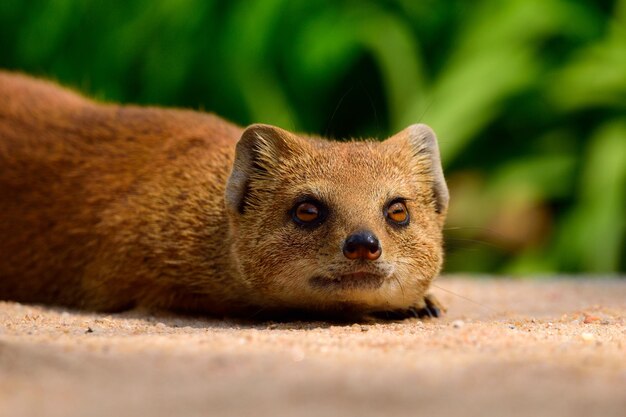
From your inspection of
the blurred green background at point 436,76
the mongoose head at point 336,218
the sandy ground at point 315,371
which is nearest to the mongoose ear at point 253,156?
the mongoose head at point 336,218

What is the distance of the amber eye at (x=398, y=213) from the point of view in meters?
5.53

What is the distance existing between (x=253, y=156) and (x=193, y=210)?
635 millimetres

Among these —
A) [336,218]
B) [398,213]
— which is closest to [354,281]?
[336,218]

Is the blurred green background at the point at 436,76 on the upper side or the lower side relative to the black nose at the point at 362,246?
upper

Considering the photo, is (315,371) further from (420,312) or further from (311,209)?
(420,312)

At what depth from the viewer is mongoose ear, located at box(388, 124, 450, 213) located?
6.06m

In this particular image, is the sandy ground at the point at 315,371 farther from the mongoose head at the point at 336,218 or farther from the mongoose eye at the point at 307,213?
the mongoose eye at the point at 307,213

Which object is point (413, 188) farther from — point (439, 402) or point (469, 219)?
point (469, 219)

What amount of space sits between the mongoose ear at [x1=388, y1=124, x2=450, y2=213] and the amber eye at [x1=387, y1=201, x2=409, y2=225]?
0.51m

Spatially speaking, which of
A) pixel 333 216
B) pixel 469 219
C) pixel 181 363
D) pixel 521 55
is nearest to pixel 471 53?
pixel 521 55

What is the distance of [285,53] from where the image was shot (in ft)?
36.6

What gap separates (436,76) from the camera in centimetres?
1101

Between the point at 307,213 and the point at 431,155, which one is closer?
the point at 307,213

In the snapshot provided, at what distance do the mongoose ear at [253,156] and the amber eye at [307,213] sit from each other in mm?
468
